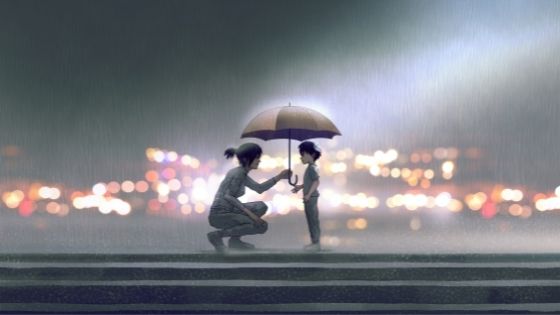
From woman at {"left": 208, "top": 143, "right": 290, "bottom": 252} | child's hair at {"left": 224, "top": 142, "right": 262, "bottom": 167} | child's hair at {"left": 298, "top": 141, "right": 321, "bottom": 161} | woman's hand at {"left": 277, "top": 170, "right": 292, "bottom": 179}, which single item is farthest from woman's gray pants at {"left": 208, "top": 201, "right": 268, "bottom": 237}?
child's hair at {"left": 298, "top": 141, "right": 321, "bottom": 161}

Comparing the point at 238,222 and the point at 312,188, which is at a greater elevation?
the point at 312,188

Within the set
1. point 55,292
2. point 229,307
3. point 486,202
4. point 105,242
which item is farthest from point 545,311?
point 486,202

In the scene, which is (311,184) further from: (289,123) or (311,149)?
(289,123)

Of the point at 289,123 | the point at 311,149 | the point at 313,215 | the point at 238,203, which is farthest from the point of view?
the point at 289,123

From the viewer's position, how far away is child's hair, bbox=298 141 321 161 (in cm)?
1189

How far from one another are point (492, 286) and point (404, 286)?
1.11 metres

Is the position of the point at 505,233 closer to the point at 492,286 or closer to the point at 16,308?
the point at 492,286

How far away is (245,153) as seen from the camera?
11.8 meters

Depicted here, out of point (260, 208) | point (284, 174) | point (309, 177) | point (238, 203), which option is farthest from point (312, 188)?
point (238, 203)

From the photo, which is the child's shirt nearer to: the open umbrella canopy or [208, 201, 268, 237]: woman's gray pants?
[208, 201, 268, 237]: woman's gray pants

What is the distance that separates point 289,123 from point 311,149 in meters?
0.92

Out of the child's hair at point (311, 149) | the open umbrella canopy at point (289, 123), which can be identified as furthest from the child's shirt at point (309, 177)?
the open umbrella canopy at point (289, 123)

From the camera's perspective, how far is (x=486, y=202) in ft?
152

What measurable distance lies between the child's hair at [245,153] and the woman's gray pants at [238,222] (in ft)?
2.09
